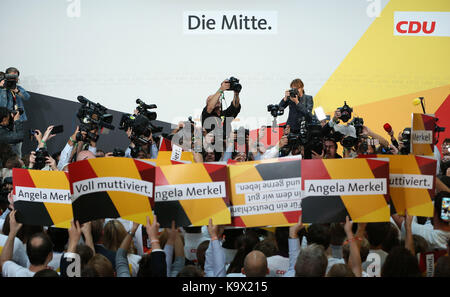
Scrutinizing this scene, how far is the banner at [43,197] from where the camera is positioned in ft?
12.0

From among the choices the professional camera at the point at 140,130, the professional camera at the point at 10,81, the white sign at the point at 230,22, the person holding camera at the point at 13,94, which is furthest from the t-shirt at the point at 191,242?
the white sign at the point at 230,22

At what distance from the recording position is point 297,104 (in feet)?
24.6

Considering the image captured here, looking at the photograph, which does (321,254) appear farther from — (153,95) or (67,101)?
(67,101)

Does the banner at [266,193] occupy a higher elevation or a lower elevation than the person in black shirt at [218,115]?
lower

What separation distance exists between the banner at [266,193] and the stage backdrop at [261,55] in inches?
208

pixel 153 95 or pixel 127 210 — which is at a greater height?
pixel 153 95

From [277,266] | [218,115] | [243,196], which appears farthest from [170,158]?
[218,115]

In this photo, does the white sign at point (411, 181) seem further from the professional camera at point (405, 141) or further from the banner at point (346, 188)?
the professional camera at point (405, 141)

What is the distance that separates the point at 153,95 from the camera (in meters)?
8.90

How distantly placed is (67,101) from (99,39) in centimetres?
114

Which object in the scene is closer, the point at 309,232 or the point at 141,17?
the point at 309,232

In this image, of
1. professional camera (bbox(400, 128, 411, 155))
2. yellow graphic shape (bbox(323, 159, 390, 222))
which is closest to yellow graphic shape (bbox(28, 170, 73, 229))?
yellow graphic shape (bbox(323, 159, 390, 222))

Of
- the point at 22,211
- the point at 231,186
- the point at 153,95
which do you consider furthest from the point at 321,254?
the point at 153,95
